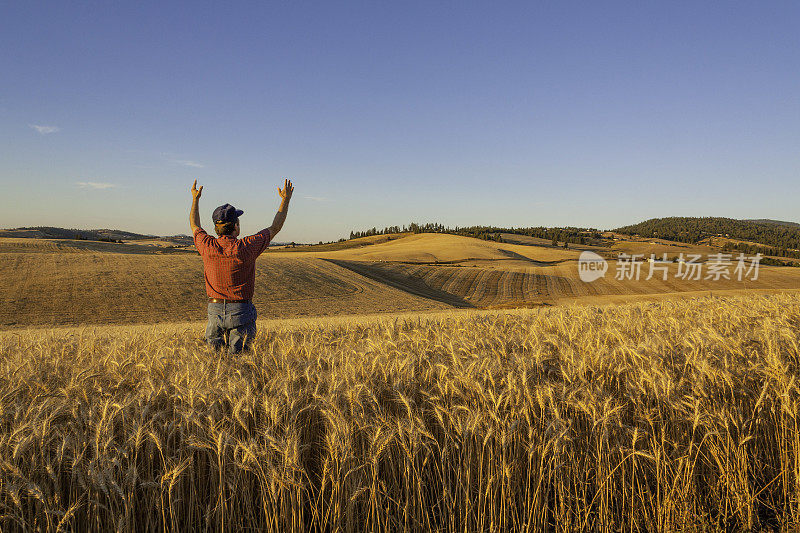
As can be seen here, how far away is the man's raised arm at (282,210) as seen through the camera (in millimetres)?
4965

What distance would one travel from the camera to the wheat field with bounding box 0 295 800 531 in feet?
6.95

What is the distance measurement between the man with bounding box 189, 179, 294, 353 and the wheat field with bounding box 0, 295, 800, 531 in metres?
1.15

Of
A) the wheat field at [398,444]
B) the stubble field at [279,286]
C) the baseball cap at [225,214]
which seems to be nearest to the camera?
the wheat field at [398,444]

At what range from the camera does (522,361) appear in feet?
11.0

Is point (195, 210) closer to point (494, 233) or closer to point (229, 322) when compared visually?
point (229, 322)

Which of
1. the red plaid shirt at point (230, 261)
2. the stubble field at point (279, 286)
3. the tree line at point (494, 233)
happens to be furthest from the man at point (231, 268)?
the tree line at point (494, 233)

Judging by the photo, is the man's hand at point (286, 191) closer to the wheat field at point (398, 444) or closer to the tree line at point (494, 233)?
the wheat field at point (398, 444)

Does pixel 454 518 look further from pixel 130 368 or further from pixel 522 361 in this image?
pixel 130 368

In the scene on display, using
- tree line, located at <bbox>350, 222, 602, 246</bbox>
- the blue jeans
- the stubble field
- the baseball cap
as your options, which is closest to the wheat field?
the blue jeans

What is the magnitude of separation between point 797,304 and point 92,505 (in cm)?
1106

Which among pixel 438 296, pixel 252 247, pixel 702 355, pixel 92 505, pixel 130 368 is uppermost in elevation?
pixel 252 247

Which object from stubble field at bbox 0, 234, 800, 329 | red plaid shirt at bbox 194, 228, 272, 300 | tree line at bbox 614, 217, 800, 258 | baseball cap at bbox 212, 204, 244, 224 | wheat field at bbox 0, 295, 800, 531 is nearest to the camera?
wheat field at bbox 0, 295, 800, 531

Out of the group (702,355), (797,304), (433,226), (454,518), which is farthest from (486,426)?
(433,226)

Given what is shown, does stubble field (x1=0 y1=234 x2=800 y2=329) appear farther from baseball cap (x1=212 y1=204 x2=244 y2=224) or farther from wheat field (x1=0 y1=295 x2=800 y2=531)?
wheat field (x1=0 y1=295 x2=800 y2=531)
